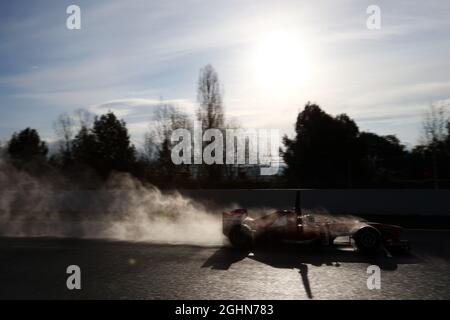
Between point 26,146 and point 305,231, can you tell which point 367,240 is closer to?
point 305,231

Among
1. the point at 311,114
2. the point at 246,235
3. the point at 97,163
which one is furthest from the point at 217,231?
the point at 97,163

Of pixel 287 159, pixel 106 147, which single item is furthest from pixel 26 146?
pixel 287 159

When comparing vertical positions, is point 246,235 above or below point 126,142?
below

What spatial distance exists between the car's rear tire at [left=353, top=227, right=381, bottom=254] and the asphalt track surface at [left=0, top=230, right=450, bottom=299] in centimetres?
25

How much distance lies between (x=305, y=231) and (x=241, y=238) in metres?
1.50

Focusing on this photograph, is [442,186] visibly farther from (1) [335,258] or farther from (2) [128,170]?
(2) [128,170]

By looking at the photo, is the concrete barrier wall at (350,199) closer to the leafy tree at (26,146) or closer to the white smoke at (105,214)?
the white smoke at (105,214)

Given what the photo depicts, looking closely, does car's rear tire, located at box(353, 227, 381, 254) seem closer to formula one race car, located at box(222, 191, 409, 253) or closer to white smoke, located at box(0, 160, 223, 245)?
formula one race car, located at box(222, 191, 409, 253)

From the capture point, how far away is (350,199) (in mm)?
18672

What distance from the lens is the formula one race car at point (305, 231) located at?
941cm

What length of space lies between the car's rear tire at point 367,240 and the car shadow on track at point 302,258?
15cm

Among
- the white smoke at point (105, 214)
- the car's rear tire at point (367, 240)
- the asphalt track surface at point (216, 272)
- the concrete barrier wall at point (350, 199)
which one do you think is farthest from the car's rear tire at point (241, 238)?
the concrete barrier wall at point (350, 199)

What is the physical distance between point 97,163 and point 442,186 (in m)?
26.0
